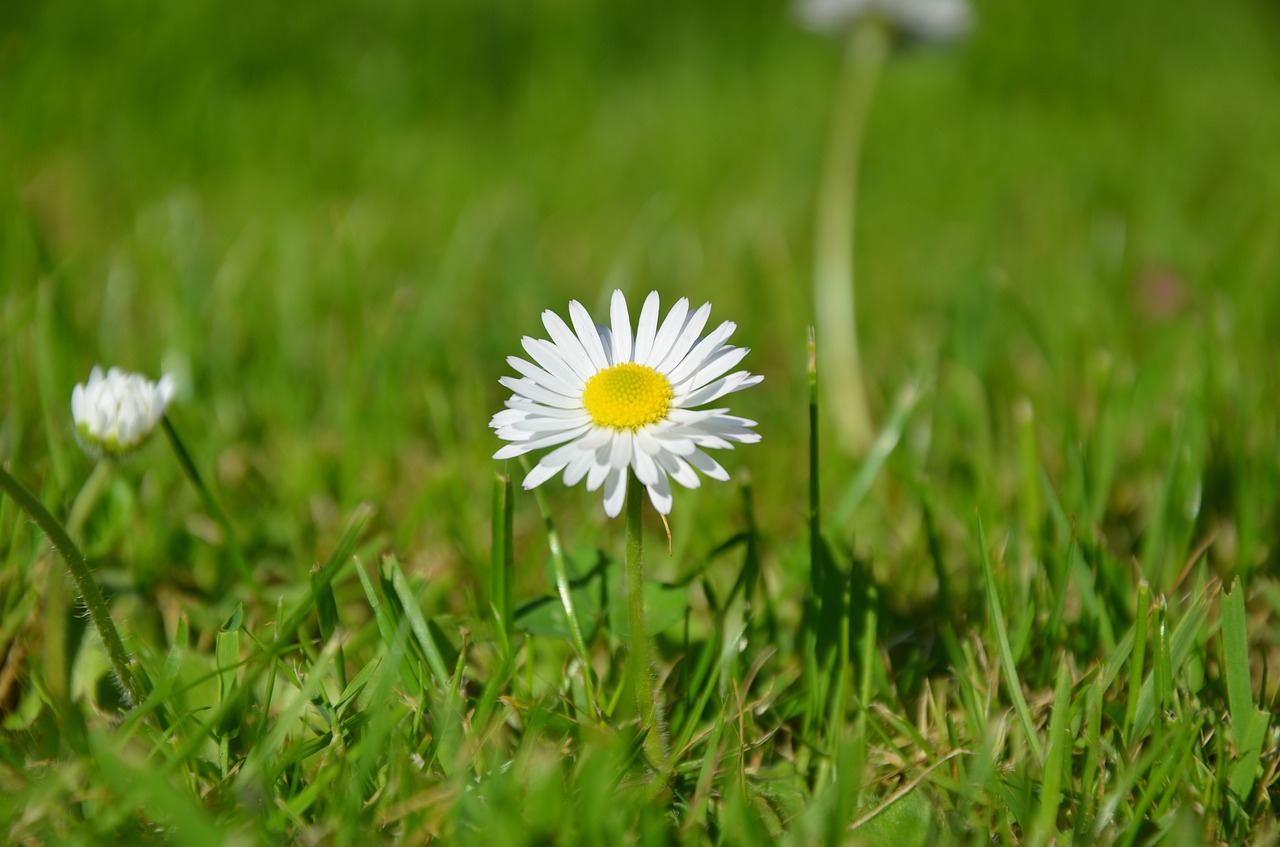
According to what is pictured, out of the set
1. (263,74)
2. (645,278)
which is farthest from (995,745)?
(263,74)

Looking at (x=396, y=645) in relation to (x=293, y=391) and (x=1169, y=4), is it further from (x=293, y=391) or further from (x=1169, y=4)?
(x=1169, y=4)

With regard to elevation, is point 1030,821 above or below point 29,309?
below

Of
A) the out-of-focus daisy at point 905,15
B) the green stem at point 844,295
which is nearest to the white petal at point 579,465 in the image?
the green stem at point 844,295

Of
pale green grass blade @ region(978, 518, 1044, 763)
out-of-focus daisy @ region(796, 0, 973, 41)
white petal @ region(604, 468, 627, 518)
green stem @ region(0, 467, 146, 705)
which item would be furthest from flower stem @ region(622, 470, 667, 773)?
out-of-focus daisy @ region(796, 0, 973, 41)

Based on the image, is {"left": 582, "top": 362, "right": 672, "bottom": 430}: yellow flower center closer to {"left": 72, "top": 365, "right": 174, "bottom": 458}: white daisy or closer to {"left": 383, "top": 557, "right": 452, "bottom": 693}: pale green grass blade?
{"left": 383, "top": 557, "right": 452, "bottom": 693}: pale green grass blade

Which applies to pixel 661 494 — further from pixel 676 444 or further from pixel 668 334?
pixel 668 334

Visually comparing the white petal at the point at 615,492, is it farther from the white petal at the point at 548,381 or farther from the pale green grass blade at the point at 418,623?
the pale green grass blade at the point at 418,623

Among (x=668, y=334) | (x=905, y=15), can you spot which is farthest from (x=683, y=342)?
(x=905, y=15)
